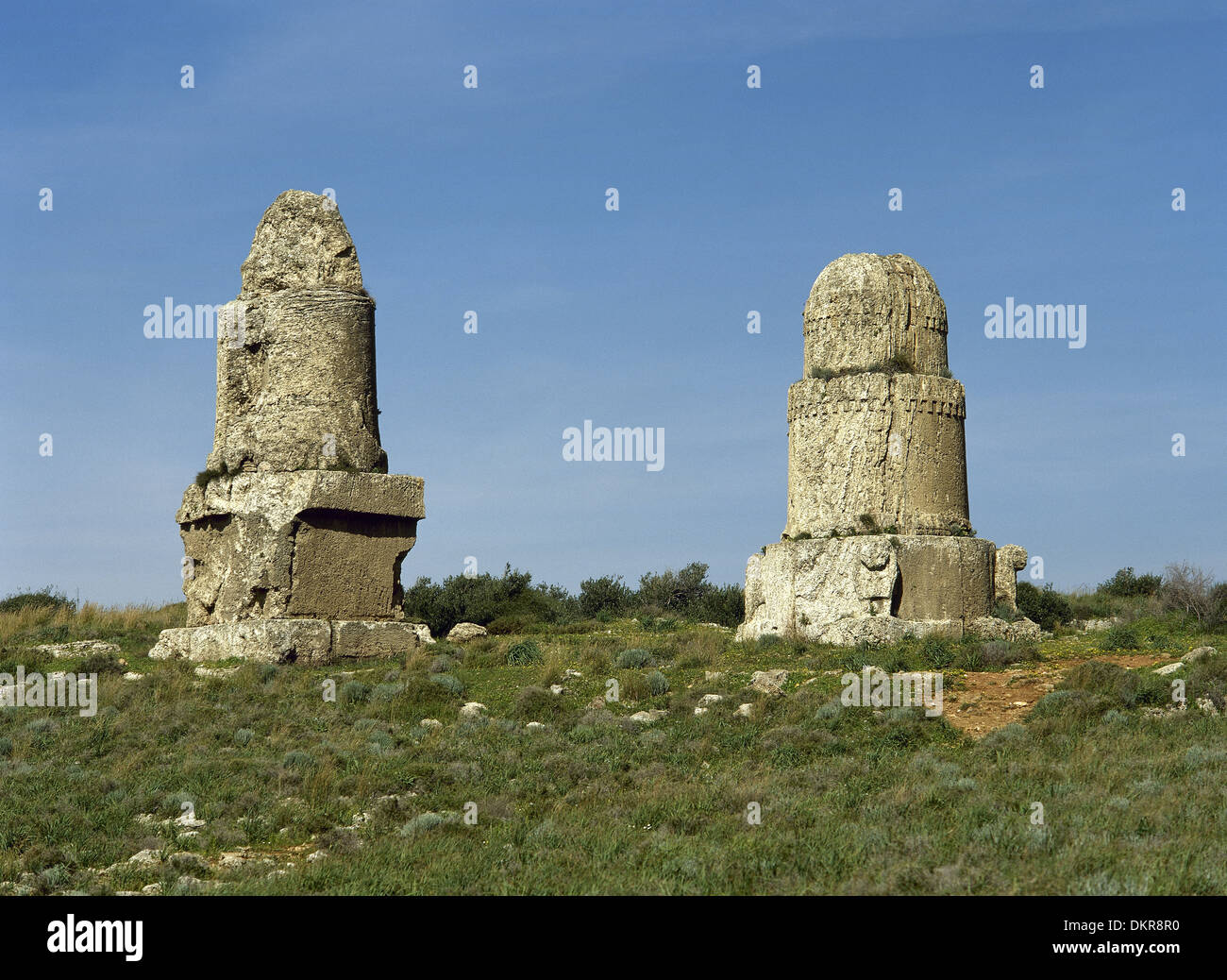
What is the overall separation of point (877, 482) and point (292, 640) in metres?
7.52

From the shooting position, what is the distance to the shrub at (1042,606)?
23.7m

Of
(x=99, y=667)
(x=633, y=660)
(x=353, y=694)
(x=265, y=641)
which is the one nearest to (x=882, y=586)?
(x=633, y=660)

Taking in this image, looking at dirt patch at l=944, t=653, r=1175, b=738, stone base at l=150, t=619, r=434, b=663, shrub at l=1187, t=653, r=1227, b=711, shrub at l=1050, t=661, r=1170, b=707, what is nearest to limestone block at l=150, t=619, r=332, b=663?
stone base at l=150, t=619, r=434, b=663

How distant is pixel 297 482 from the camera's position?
15.9 metres

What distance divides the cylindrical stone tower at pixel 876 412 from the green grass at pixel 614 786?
2.27 metres

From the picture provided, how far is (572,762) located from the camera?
1043cm

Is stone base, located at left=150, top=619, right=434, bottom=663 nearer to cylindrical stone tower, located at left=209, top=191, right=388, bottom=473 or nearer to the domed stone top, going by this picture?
cylindrical stone tower, located at left=209, top=191, right=388, bottom=473

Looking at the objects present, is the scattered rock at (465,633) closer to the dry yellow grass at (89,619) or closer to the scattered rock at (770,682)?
the dry yellow grass at (89,619)

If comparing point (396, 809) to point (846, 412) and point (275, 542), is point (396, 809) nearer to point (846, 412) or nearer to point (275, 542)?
point (275, 542)

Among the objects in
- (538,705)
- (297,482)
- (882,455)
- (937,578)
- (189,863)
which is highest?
(882,455)

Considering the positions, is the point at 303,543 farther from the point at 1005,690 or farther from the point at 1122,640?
the point at 1122,640

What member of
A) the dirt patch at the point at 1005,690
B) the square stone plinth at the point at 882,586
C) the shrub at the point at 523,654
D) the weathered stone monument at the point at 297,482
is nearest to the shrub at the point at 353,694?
the weathered stone monument at the point at 297,482
